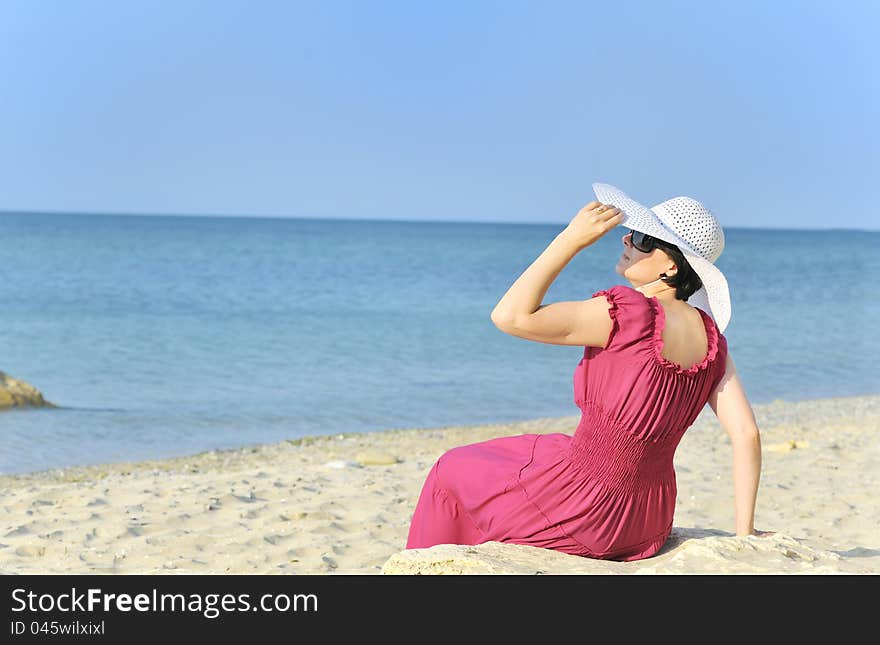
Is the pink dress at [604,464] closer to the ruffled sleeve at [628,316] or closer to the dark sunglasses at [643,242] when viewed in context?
the ruffled sleeve at [628,316]

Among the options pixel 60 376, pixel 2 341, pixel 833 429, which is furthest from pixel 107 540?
pixel 2 341

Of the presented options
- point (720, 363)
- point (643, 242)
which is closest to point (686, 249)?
point (643, 242)

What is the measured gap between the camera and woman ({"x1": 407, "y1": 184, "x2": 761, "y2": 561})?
338 cm

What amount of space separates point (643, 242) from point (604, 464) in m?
0.76

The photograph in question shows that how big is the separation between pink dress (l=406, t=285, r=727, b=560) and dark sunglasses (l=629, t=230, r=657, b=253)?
0.20 metres

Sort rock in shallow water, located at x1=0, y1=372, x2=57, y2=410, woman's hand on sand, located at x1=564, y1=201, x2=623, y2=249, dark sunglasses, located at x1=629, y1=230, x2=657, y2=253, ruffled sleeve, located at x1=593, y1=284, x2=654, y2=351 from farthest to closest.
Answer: rock in shallow water, located at x1=0, y1=372, x2=57, y2=410 → dark sunglasses, located at x1=629, y1=230, x2=657, y2=253 → ruffled sleeve, located at x1=593, y1=284, x2=654, y2=351 → woman's hand on sand, located at x1=564, y1=201, x2=623, y2=249

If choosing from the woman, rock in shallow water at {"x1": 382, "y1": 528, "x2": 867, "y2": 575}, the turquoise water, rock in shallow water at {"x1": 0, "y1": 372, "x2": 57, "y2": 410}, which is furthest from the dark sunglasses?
rock in shallow water at {"x1": 0, "y1": 372, "x2": 57, "y2": 410}

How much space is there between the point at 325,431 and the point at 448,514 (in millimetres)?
7856

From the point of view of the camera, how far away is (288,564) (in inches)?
205

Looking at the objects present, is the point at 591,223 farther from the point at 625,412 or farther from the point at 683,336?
the point at 625,412

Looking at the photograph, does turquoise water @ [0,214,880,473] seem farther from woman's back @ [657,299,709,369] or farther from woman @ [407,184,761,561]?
woman's back @ [657,299,709,369]

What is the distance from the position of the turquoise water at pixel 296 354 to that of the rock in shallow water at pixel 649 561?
23.1ft

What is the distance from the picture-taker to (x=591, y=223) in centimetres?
327

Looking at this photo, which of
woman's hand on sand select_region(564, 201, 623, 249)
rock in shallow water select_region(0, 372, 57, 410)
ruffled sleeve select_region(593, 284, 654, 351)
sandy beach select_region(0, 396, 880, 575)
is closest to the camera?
woman's hand on sand select_region(564, 201, 623, 249)
